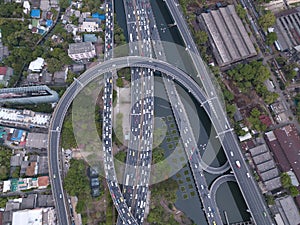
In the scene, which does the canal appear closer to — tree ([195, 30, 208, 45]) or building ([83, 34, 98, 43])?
tree ([195, 30, 208, 45])

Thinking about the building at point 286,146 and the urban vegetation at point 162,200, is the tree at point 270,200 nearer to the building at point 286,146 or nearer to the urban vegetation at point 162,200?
the building at point 286,146

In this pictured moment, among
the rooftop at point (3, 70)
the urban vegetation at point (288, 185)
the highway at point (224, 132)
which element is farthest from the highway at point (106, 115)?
the urban vegetation at point (288, 185)

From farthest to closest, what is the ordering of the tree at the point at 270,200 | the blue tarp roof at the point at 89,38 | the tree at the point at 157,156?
the blue tarp roof at the point at 89,38
the tree at the point at 157,156
the tree at the point at 270,200

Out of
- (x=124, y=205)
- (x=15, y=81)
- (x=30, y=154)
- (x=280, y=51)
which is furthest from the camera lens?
(x=280, y=51)

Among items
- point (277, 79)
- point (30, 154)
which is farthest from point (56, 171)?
point (277, 79)

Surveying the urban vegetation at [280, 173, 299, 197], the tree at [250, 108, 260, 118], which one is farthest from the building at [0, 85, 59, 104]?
the urban vegetation at [280, 173, 299, 197]

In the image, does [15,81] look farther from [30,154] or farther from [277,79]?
[277,79]
